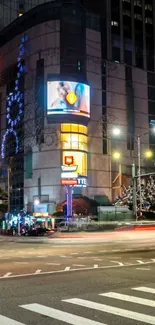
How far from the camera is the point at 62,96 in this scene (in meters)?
59.2

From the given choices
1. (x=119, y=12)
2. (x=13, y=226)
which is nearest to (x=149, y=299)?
(x=13, y=226)

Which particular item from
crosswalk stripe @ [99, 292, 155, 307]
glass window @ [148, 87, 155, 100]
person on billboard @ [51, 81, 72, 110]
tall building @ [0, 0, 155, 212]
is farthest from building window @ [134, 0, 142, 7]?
crosswalk stripe @ [99, 292, 155, 307]

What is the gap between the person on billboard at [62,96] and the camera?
5912 centimetres

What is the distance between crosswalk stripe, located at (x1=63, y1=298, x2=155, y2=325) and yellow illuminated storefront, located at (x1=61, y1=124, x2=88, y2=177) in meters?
50.4

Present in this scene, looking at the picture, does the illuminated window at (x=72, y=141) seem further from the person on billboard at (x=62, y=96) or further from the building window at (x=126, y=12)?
the building window at (x=126, y=12)

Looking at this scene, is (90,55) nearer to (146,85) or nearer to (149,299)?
(146,85)

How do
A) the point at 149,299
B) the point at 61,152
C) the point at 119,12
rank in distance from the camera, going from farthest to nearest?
→ the point at 119,12 → the point at 61,152 → the point at 149,299

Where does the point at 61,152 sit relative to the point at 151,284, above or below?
above

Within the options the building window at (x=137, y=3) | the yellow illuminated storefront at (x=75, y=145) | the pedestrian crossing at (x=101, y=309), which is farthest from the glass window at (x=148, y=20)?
the pedestrian crossing at (x=101, y=309)

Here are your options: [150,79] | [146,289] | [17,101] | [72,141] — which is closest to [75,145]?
[72,141]

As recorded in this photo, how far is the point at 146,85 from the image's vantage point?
2758 inches

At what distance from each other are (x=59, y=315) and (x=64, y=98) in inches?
2090

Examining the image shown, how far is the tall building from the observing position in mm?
59531

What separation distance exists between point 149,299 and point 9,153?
59.9 metres
